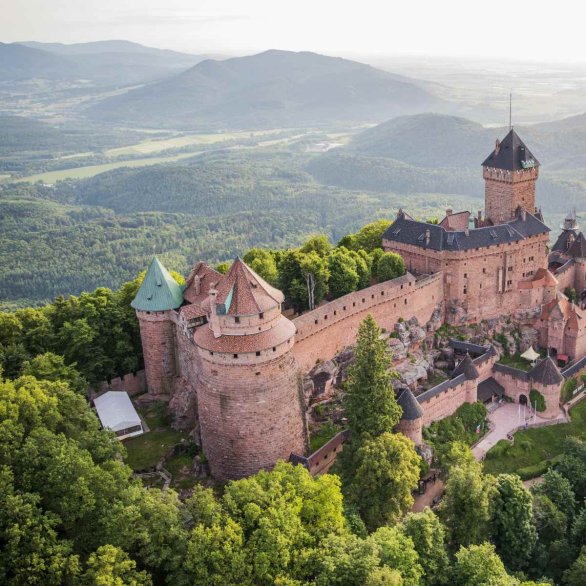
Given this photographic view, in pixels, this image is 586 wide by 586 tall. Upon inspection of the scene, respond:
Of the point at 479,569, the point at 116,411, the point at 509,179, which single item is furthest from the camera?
the point at 509,179

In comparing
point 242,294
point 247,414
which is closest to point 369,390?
point 247,414

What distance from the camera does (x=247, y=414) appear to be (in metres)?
41.8

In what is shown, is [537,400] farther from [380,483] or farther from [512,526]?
[380,483]

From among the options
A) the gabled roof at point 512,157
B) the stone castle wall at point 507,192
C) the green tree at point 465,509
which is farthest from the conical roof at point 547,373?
the gabled roof at point 512,157

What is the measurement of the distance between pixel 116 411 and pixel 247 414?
37.8ft

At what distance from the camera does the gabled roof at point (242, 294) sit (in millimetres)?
40812

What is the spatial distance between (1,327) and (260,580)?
1051 inches

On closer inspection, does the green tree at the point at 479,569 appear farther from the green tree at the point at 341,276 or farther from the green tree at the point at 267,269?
the green tree at the point at 267,269

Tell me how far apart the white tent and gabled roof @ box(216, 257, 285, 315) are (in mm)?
12004

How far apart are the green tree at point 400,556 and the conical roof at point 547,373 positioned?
81.4 ft

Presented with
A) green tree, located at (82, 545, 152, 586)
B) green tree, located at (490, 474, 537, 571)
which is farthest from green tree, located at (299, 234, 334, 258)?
green tree, located at (82, 545, 152, 586)

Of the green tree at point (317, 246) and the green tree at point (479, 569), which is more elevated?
the green tree at point (317, 246)

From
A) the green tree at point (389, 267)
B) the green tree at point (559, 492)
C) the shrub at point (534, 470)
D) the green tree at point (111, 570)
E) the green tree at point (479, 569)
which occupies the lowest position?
the shrub at point (534, 470)

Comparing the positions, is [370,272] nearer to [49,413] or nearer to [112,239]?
[49,413]
